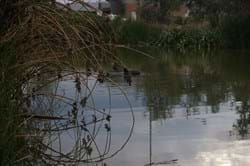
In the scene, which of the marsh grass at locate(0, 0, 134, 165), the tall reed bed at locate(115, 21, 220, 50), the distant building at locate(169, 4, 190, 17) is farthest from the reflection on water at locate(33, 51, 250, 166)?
the distant building at locate(169, 4, 190, 17)

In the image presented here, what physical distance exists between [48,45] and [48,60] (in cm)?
19

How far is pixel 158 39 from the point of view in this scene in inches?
1485

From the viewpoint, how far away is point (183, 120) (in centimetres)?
1025

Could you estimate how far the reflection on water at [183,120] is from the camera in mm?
7781

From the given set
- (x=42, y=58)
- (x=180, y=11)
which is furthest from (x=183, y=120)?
(x=180, y=11)

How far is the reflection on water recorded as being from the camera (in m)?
7.78

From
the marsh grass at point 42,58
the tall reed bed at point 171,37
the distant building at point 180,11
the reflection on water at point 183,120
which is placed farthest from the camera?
the distant building at point 180,11

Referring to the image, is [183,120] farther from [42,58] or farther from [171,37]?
[171,37]

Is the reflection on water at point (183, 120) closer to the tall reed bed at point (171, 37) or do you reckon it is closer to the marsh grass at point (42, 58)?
the marsh grass at point (42, 58)

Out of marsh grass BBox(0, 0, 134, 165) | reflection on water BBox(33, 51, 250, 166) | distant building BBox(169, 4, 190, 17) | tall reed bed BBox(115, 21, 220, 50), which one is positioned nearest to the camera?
marsh grass BBox(0, 0, 134, 165)

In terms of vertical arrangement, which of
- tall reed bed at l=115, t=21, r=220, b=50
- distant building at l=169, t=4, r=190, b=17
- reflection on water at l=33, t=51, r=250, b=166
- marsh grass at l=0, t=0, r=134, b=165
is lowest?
reflection on water at l=33, t=51, r=250, b=166

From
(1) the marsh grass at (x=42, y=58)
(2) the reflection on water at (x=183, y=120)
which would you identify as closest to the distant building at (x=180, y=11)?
(2) the reflection on water at (x=183, y=120)

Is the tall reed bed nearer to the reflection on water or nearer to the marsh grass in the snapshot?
the reflection on water

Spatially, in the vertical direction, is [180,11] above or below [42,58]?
above
